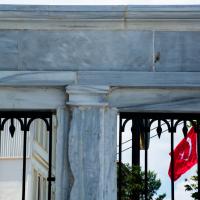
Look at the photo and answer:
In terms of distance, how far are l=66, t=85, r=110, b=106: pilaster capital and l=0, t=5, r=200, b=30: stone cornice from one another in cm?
62

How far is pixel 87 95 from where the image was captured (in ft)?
23.7

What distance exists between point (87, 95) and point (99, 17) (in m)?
0.76

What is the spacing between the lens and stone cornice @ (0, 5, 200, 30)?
23.8 feet

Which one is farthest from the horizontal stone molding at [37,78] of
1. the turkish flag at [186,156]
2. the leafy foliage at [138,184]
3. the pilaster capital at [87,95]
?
the turkish flag at [186,156]

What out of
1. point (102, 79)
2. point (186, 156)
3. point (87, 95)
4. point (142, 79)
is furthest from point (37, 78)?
point (186, 156)

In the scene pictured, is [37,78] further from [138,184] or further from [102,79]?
[138,184]

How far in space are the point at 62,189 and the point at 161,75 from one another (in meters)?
1.45

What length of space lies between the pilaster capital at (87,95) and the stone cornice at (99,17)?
0.62 metres

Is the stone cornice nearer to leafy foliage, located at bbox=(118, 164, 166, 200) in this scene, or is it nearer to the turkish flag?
leafy foliage, located at bbox=(118, 164, 166, 200)

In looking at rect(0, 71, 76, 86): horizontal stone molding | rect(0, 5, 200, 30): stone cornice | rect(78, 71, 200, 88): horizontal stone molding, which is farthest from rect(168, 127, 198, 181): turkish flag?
rect(0, 71, 76, 86): horizontal stone molding

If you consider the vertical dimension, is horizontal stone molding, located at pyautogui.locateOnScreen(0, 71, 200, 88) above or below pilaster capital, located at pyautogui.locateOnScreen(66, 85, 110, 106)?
above

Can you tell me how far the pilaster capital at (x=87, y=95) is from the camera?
7.18 meters

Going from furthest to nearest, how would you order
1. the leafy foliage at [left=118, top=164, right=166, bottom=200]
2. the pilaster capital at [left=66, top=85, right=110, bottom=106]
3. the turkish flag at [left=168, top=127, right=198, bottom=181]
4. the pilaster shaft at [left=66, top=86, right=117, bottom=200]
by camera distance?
the turkish flag at [left=168, top=127, right=198, bottom=181] < the leafy foliage at [left=118, top=164, right=166, bottom=200] < the pilaster capital at [left=66, top=85, right=110, bottom=106] < the pilaster shaft at [left=66, top=86, right=117, bottom=200]

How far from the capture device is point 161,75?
727cm
